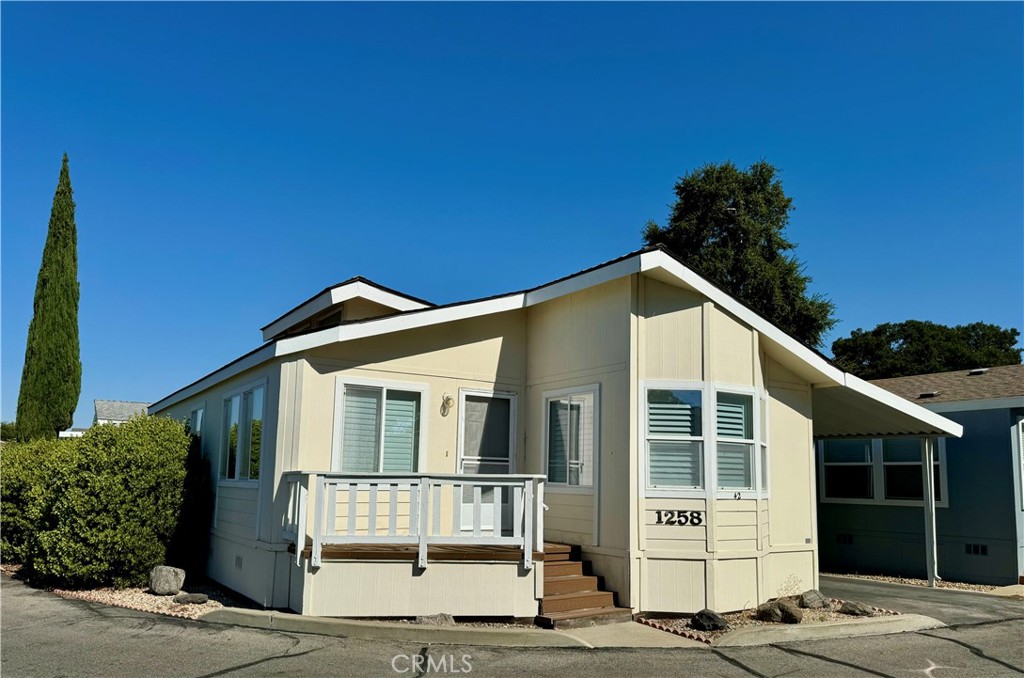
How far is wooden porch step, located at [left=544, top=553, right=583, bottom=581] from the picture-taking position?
8.79 meters

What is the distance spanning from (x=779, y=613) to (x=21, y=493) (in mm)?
12281

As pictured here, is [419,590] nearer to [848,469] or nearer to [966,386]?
[848,469]

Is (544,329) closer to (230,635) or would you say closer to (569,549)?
(569,549)

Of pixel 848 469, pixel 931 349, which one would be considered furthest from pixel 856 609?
pixel 931 349

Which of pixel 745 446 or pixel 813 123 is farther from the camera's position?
pixel 813 123

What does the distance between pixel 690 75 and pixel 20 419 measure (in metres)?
19.2

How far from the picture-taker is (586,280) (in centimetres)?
975

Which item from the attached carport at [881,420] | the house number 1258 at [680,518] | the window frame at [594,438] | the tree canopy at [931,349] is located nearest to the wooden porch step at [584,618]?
the house number 1258 at [680,518]

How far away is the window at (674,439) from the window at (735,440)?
1.08ft

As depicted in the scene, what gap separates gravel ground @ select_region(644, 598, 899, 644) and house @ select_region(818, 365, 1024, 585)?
4.94 metres

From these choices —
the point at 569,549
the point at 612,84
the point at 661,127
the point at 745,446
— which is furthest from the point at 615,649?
the point at 661,127

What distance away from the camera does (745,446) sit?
31.3ft

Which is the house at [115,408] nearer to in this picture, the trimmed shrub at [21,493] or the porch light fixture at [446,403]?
the trimmed shrub at [21,493]

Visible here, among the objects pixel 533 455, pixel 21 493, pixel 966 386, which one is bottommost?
pixel 21 493
